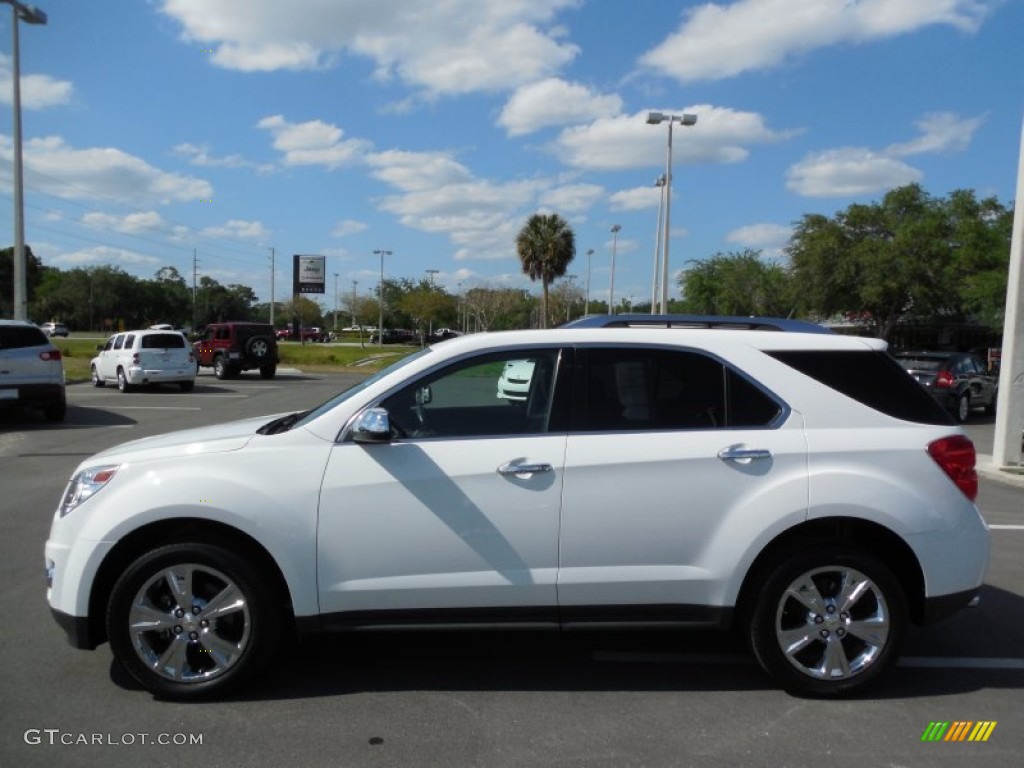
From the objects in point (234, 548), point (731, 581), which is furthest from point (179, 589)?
point (731, 581)

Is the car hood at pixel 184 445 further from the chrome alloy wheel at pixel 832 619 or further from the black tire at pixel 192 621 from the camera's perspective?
the chrome alloy wheel at pixel 832 619

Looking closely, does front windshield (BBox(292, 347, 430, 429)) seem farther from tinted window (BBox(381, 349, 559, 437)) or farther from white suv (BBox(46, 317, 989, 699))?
tinted window (BBox(381, 349, 559, 437))

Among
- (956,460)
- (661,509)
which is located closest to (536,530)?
(661,509)

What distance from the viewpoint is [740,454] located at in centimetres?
378

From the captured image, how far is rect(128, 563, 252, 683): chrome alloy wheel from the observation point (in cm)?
372

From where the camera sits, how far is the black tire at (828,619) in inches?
150

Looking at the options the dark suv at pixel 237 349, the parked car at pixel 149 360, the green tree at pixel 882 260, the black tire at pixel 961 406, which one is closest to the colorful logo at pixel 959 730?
the black tire at pixel 961 406

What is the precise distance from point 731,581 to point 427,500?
149 cm

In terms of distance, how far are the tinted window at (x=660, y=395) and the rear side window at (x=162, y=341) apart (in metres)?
20.1

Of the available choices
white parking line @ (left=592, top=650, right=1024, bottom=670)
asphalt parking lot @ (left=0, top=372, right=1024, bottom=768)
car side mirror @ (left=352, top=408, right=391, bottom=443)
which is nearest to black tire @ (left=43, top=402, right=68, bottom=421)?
asphalt parking lot @ (left=0, top=372, right=1024, bottom=768)

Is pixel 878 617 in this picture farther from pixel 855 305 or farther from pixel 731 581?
pixel 855 305

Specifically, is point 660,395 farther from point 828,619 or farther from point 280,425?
point 280,425

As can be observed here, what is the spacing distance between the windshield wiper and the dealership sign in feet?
189

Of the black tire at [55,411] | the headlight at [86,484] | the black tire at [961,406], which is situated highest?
the headlight at [86,484]
